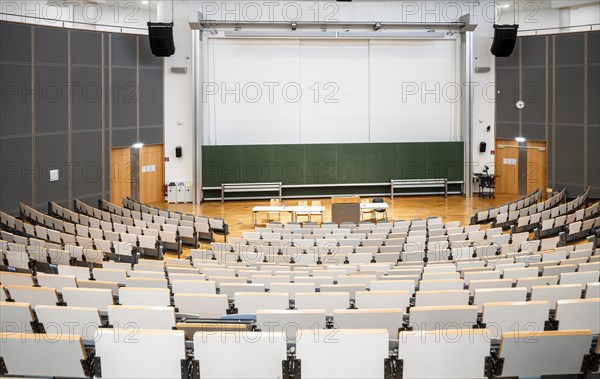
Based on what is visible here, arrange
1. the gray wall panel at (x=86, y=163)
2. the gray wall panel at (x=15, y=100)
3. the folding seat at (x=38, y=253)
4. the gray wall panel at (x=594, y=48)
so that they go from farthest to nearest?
the gray wall panel at (x=594, y=48) < the gray wall panel at (x=86, y=163) < the gray wall panel at (x=15, y=100) < the folding seat at (x=38, y=253)

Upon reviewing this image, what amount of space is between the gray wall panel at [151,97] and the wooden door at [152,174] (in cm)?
114

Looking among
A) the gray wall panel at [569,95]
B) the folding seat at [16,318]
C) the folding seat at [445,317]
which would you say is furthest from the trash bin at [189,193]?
the folding seat at [445,317]

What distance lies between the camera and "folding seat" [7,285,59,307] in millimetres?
7426

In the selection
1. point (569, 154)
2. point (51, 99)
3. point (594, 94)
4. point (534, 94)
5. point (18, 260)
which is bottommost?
point (18, 260)

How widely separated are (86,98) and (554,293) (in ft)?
62.2

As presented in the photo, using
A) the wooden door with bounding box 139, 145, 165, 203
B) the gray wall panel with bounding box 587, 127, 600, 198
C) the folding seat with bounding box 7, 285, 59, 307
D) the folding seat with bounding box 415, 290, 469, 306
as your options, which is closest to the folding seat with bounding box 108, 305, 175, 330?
the folding seat with bounding box 7, 285, 59, 307

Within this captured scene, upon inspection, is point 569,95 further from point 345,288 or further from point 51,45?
point 345,288

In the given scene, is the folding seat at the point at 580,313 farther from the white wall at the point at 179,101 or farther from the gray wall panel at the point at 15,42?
the white wall at the point at 179,101

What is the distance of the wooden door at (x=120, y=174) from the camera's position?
24.5 m

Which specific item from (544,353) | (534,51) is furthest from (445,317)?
(534,51)

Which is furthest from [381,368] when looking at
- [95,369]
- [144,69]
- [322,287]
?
[144,69]

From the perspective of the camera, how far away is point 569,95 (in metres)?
24.6

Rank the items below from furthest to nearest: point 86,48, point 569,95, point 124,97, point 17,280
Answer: point 569,95 → point 124,97 → point 86,48 → point 17,280

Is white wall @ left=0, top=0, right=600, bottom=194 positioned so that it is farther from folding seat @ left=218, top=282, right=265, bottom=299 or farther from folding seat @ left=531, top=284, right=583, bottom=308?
folding seat @ left=531, top=284, right=583, bottom=308
